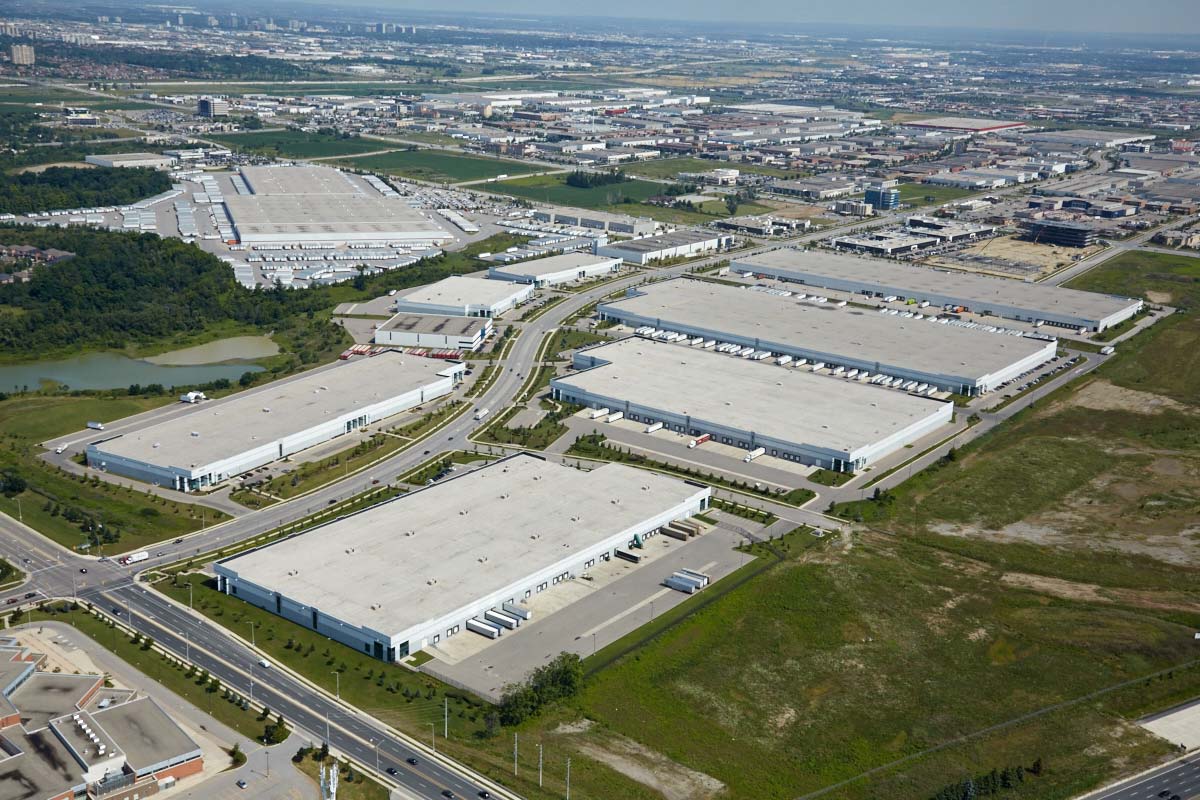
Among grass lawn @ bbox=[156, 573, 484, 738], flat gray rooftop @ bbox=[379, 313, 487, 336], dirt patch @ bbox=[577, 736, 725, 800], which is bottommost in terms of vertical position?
dirt patch @ bbox=[577, 736, 725, 800]

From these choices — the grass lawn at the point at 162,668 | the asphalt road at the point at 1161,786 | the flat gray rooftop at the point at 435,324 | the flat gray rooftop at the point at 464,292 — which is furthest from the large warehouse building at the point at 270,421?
the asphalt road at the point at 1161,786

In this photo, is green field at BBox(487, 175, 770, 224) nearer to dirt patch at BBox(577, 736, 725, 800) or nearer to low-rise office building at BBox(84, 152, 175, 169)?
low-rise office building at BBox(84, 152, 175, 169)

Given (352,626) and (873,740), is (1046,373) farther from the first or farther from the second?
(352,626)

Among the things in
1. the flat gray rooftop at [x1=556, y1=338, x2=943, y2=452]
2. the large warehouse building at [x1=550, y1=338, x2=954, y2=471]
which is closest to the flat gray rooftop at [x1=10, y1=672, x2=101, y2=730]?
the large warehouse building at [x1=550, y1=338, x2=954, y2=471]

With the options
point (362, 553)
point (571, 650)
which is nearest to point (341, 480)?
point (362, 553)

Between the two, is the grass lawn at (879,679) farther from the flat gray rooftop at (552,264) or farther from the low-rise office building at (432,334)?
the flat gray rooftop at (552,264)
